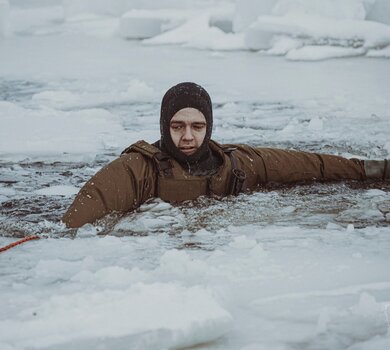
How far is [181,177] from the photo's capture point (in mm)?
3832

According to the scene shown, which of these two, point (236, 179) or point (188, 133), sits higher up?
point (188, 133)

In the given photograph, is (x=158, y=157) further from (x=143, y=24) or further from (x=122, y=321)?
(x=143, y=24)

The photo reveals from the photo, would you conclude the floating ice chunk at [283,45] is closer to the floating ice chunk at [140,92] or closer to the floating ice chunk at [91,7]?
the floating ice chunk at [140,92]

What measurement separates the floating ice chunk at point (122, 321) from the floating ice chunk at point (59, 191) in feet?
6.37

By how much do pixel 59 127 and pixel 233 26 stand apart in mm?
7649

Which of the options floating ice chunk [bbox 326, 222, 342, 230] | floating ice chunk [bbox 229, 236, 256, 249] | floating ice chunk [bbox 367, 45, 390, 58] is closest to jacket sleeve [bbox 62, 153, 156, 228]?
floating ice chunk [bbox 229, 236, 256, 249]

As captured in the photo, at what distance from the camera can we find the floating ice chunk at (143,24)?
14.6 metres

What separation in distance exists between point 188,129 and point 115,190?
63 cm

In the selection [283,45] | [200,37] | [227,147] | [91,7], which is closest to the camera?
[227,147]

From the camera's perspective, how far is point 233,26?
1327cm

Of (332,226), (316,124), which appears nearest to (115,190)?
(332,226)

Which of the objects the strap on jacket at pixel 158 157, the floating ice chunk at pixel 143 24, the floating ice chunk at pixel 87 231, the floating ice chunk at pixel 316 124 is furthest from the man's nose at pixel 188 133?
the floating ice chunk at pixel 143 24

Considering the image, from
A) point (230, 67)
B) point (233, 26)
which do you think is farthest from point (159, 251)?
point (233, 26)

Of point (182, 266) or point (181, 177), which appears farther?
point (181, 177)
